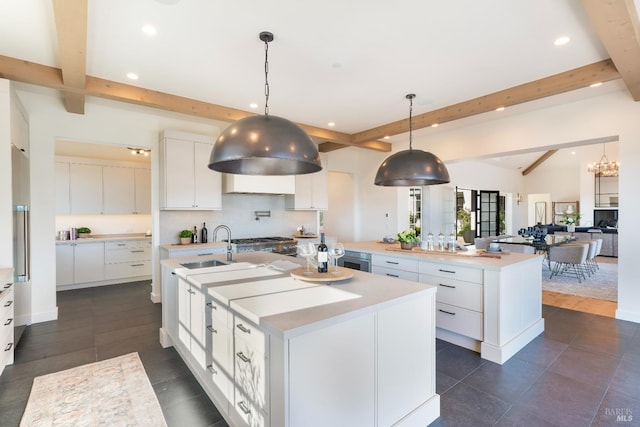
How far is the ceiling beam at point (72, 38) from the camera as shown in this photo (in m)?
1.99

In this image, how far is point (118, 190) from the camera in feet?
19.7

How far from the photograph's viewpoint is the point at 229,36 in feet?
8.38

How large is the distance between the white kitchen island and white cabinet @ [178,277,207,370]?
2 cm

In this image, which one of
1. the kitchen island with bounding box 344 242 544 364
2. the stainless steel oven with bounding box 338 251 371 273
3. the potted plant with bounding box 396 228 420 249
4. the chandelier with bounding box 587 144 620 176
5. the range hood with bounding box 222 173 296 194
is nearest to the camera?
the kitchen island with bounding box 344 242 544 364

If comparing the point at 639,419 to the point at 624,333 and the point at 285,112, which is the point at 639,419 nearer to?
the point at 624,333

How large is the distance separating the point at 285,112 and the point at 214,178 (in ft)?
4.91

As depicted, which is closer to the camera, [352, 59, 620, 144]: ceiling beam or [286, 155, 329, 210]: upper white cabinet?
[352, 59, 620, 144]: ceiling beam

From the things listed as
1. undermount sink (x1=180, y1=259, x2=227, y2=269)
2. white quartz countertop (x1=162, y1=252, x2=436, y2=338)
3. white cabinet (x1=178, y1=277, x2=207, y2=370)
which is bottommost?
white cabinet (x1=178, y1=277, x2=207, y2=370)

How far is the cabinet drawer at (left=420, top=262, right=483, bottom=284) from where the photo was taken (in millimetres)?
2910

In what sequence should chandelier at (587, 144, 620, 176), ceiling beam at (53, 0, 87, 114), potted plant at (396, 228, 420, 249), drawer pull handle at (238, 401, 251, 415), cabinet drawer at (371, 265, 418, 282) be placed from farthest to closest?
1. chandelier at (587, 144, 620, 176)
2. potted plant at (396, 228, 420, 249)
3. cabinet drawer at (371, 265, 418, 282)
4. ceiling beam at (53, 0, 87, 114)
5. drawer pull handle at (238, 401, 251, 415)

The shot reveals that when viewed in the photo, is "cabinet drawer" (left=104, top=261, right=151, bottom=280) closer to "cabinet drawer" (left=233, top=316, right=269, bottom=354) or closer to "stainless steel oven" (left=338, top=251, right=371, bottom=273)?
"stainless steel oven" (left=338, top=251, right=371, bottom=273)

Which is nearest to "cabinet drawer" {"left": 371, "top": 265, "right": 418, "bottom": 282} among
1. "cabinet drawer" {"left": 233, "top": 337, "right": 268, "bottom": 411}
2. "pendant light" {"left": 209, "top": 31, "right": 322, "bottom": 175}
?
"pendant light" {"left": 209, "top": 31, "right": 322, "bottom": 175}

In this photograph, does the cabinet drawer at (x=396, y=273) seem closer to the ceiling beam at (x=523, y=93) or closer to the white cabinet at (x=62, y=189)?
the ceiling beam at (x=523, y=93)

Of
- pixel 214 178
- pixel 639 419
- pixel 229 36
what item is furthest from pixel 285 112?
pixel 639 419
